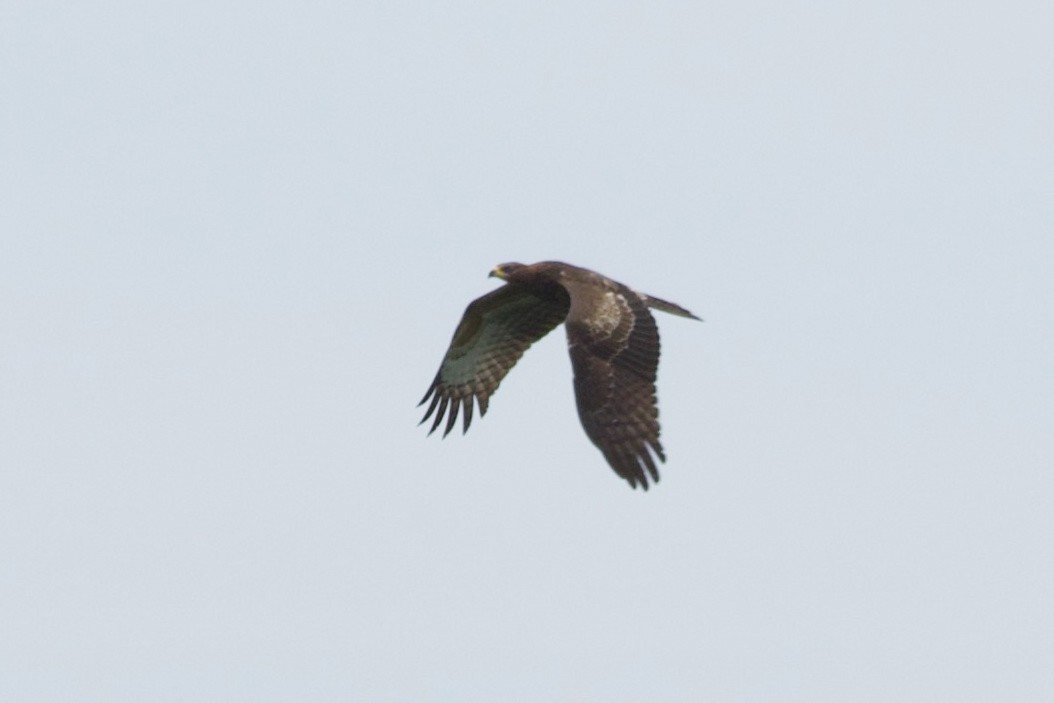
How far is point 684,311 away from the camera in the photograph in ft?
89.6

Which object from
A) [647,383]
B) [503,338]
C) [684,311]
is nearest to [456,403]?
[503,338]

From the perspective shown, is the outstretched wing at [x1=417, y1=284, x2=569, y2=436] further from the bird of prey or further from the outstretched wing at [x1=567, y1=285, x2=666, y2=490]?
the outstretched wing at [x1=567, y1=285, x2=666, y2=490]

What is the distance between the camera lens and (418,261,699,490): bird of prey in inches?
942

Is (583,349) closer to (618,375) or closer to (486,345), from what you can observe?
(618,375)

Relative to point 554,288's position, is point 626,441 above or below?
below

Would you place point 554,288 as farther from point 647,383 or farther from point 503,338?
point 647,383

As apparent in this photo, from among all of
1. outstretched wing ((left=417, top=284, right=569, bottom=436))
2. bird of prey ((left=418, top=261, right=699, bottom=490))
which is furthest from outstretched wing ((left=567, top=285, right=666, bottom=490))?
outstretched wing ((left=417, top=284, right=569, bottom=436))

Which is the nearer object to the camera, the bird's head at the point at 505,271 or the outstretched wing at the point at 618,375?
the outstretched wing at the point at 618,375

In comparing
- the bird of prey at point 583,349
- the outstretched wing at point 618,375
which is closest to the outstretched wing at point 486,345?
the bird of prey at point 583,349

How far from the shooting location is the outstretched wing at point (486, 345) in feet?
94.0

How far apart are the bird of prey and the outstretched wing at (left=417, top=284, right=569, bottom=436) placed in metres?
0.01

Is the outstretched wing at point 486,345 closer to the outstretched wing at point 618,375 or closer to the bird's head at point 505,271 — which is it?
the bird's head at point 505,271

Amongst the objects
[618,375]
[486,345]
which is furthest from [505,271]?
[618,375]

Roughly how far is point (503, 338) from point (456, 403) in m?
0.96
